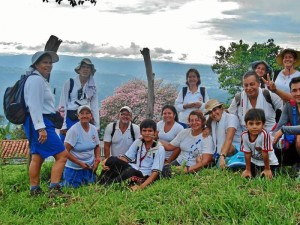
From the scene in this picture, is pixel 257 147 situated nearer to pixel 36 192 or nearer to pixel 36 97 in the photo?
pixel 36 97

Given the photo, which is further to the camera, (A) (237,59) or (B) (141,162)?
(A) (237,59)

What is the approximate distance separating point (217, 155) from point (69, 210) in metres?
2.42

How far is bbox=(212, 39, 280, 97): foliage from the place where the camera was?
3159 centimetres

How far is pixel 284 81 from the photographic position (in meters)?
6.57

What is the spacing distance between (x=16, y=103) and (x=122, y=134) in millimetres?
2055

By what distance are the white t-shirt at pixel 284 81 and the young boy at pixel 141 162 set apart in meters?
1.88

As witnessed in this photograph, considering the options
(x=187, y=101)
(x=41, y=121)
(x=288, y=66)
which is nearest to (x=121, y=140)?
(x=187, y=101)

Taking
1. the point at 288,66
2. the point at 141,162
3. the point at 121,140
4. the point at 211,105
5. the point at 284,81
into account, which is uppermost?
the point at 288,66

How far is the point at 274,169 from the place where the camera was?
5727 mm

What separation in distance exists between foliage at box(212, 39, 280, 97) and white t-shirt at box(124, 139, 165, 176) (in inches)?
991

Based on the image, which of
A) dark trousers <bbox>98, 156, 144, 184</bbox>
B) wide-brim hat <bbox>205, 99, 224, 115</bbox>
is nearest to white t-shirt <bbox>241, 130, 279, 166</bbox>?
wide-brim hat <bbox>205, 99, 224, 115</bbox>

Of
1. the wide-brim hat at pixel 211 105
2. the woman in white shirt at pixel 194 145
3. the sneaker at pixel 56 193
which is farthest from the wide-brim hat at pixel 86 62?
the sneaker at pixel 56 193

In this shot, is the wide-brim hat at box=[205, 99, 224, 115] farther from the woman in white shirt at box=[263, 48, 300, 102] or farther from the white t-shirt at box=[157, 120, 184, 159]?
the woman in white shirt at box=[263, 48, 300, 102]

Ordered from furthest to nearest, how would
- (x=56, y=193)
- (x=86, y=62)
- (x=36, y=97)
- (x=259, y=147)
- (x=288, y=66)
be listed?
(x=86, y=62)
(x=288, y=66)
(x=56, y=193)
(x=36, y=97)
(x=259, y=147)
